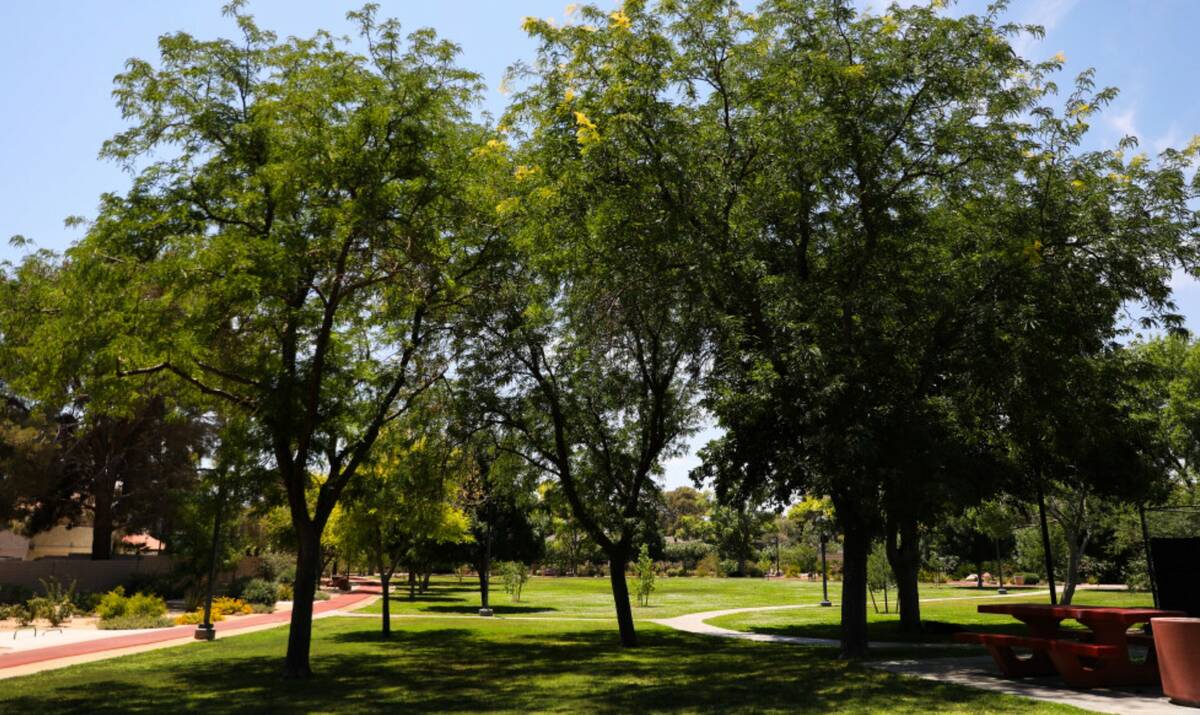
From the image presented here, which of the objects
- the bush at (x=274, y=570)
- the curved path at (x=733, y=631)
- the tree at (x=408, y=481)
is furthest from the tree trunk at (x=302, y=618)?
the bush at (x=274, y=570)

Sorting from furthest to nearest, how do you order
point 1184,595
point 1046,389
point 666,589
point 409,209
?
point 666,589 < point 1184,595 < point 409,209 < point 1046,389

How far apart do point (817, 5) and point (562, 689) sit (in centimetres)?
1319

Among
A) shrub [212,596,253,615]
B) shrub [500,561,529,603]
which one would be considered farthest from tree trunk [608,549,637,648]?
shrub [500,561,529,603]

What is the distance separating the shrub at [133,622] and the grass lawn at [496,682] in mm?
6505

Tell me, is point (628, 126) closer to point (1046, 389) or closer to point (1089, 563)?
point (1046, 389)

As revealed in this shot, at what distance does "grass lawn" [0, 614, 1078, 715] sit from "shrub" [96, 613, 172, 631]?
21.3 feet

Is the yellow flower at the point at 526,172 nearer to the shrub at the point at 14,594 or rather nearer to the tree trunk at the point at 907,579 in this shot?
the tree trunk at the point at 907,579

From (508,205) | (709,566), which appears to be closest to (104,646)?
(508,205)

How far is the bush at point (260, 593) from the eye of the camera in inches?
1393

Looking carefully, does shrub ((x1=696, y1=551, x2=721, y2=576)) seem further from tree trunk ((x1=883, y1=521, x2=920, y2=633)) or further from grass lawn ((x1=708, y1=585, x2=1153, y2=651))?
tree trunk ((x1=883, y1=521, x2=920, y2=633))

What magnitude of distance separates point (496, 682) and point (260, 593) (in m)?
26.3

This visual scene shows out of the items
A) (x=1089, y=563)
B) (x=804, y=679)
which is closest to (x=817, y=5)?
(x=804, y=679)

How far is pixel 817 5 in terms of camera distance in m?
15.2

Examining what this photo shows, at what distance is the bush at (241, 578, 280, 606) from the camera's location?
35.4 m
